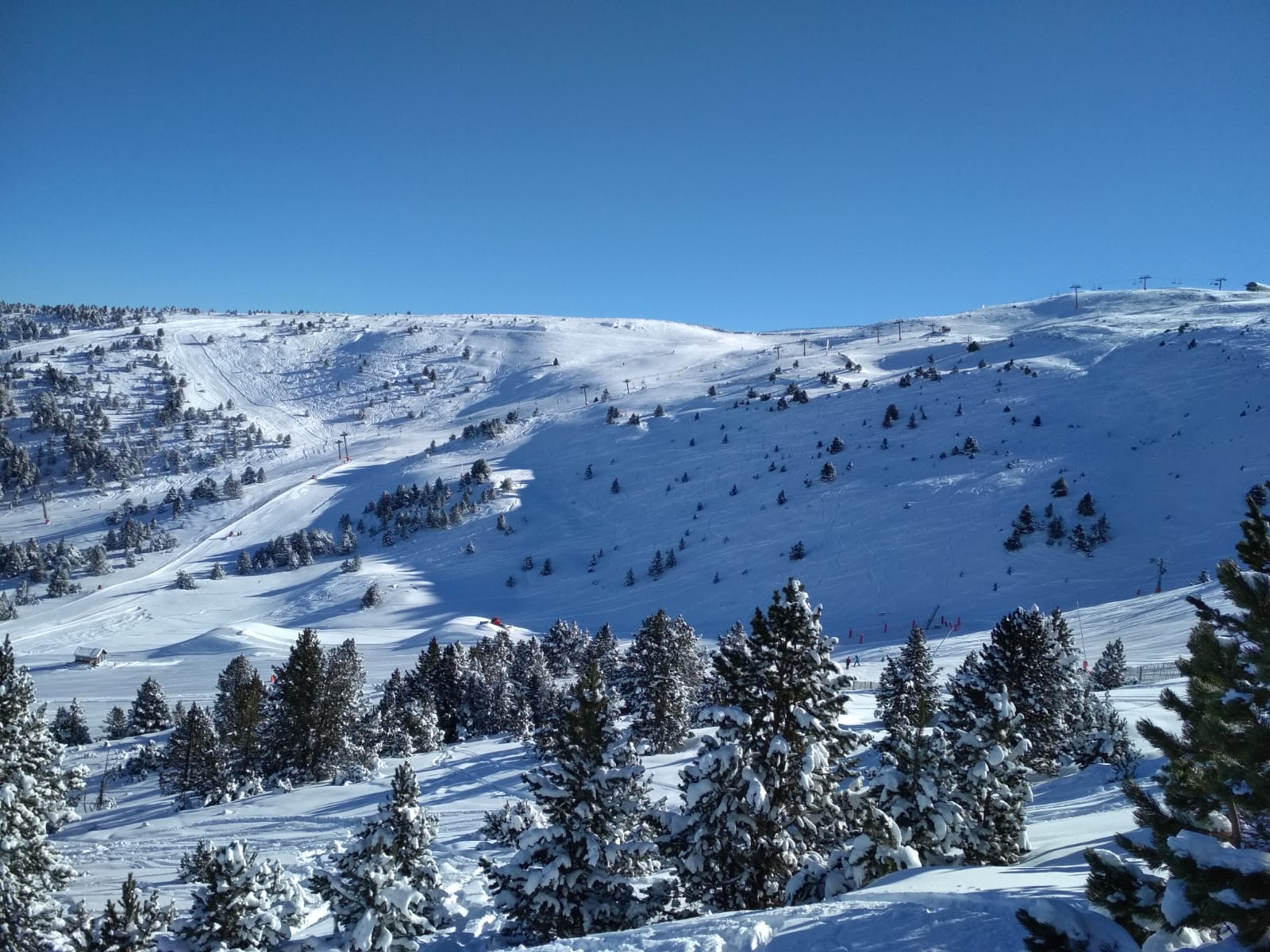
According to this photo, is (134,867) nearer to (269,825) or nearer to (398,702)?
(269,825)

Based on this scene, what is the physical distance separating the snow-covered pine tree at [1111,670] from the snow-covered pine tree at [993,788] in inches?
1125

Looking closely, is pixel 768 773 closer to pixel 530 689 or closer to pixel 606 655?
pixel 606 655

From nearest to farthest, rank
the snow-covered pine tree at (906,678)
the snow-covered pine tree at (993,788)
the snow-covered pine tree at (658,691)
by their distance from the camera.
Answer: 1. the snow-covered pine tree at (993,788)
2. the snow-covered pine tree at (906,678)
3. the snow-covered pine tree at (658,691)

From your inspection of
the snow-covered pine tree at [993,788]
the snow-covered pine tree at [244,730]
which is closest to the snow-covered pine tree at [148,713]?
the snow-covered pine tree at [244,730]

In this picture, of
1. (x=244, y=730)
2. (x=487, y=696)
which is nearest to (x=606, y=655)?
(x=487, y=696)

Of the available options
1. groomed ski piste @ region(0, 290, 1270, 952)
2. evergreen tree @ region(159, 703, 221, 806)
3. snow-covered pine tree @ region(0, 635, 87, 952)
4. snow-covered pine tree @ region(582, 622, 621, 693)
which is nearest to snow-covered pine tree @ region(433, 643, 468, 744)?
groomed ski piste @ region(0, 290, 1270, 952)

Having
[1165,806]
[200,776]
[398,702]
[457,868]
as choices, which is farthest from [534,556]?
[1165,806]

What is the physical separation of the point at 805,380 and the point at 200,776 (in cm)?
12333

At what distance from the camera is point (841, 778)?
1368 cm

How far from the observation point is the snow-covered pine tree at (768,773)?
496 inches

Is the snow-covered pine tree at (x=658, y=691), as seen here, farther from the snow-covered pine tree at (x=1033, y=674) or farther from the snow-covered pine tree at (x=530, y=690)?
the snow-covered pine tree at (x=1033, y=674)

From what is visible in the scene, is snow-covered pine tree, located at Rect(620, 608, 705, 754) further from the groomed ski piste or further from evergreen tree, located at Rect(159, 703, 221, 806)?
evergreen tree, located at Rect(159, 703, 221, 806)

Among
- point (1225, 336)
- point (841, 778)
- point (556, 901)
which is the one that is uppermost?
point (1225, 336)

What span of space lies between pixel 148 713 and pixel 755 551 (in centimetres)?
6027
